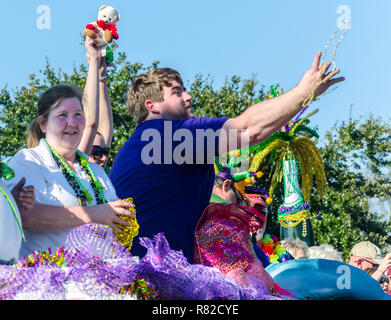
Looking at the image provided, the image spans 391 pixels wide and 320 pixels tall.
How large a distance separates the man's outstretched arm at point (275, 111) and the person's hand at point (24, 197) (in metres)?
0.83

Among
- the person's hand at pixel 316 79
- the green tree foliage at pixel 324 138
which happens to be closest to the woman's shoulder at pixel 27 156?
the person's hand at pixel 316 79

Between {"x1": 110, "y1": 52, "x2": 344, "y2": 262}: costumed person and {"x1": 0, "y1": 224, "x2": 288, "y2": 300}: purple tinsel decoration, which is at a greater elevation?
{"x1": 110, "y1": 52, "x2": 344, "y2": 262}: costumed person

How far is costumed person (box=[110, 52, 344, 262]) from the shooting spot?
233 centimetres

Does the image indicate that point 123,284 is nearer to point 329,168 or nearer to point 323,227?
point 323,227

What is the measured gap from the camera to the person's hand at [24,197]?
2.12 metres

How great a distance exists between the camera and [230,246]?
8.23 ft

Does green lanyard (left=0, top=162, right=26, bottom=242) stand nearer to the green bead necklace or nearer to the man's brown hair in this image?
the green bead necklace

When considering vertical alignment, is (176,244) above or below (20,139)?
below

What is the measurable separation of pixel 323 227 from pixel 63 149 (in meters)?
11.5

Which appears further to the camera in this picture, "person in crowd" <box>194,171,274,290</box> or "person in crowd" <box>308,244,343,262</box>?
"person in crowd" <box>308,244,343,262</box>

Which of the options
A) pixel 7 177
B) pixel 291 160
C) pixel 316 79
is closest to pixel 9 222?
pixel 7 177

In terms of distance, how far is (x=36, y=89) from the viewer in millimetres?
16547

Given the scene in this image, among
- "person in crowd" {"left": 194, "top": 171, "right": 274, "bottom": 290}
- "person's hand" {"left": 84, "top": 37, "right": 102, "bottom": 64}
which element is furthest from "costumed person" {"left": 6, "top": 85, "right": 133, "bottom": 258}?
"person's hand" {"left": 84, "top": 37, "right": 102, "bottom": 64}
